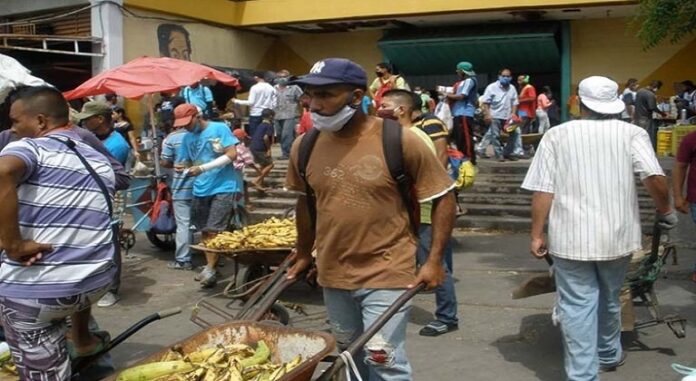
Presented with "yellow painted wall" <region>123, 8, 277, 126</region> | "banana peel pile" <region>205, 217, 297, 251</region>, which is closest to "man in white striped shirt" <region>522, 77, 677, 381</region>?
"banana peel pile" <region>205, 217, 297, 251</region>

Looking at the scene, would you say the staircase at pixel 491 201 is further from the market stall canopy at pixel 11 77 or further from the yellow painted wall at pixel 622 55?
the yellow painted wall at pixel 622 55

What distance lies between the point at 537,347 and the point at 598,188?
1769 millimetres

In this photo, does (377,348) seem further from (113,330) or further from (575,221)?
(113,330)

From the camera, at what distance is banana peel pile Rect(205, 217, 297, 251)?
23.7 ft

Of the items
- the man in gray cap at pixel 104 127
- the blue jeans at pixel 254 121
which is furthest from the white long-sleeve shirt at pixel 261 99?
the man in gray cap at pixel 104 127

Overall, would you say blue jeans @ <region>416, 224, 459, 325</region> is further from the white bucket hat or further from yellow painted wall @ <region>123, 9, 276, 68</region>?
yellow painted wall @ <region>123, 9, 276, 68</region>

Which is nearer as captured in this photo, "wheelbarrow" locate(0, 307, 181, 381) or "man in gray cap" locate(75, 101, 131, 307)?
"wheelbarrow" locate(0, 307, 181, 381)

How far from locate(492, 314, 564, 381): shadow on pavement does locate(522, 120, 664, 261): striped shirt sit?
113 centimetres

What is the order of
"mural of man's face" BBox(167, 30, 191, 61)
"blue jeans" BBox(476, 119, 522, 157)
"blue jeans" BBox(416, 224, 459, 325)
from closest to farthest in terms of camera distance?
"blue jeans" BBox(416, 224, 459, 325), "blue jeans" BBox(476, 119, 522, 157), "mural of man's face" BBox(167, 30, 191, 61)

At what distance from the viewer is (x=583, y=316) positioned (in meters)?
4.71

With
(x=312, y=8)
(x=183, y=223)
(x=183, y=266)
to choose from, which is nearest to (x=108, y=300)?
(x=183, y=223)

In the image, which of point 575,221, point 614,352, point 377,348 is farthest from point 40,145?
point 614,352

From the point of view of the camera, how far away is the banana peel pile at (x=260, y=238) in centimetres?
721

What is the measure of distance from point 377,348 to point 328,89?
4.01 feet
